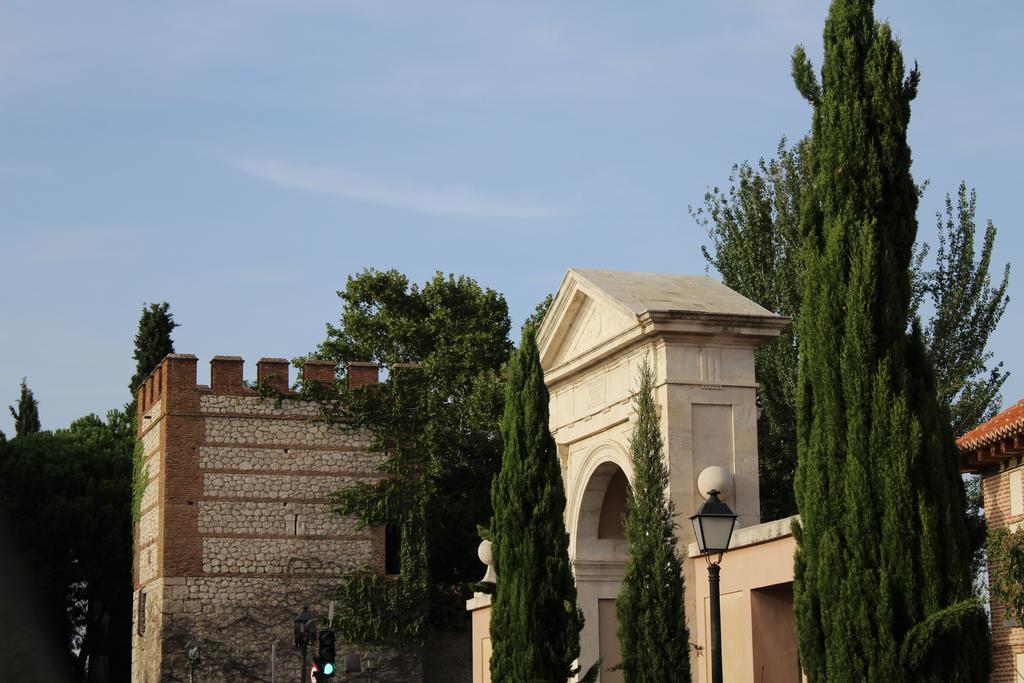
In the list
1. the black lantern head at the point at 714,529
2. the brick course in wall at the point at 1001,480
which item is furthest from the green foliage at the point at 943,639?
the brick course in wall at the point at 1001,480

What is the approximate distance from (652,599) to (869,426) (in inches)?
194

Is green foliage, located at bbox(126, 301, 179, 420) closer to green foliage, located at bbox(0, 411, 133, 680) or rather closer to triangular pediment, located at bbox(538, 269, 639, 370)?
green foliage, located at bbox(0, 411, 133, 680)

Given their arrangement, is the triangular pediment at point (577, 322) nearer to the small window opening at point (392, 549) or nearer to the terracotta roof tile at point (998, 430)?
the terracotta roof tile at point (998, 430)

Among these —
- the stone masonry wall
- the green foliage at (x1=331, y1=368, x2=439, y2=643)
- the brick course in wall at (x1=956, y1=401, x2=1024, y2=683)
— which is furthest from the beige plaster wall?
the green foliage at (x1=331, y1=368, x2=439, y2=643)

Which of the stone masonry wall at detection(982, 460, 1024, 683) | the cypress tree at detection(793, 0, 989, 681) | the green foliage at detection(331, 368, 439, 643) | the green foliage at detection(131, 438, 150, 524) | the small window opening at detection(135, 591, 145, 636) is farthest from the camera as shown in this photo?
the green foliage at detection(131, 438, 150, 524)

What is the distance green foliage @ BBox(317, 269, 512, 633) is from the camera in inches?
1267

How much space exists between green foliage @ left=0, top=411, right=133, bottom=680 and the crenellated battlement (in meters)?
5.74

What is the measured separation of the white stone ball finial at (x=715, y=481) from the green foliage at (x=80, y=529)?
22.6 metres

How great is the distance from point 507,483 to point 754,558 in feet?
11.7

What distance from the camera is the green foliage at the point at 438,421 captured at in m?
32.2

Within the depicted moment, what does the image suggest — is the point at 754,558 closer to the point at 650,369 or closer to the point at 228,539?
the point at 650,369

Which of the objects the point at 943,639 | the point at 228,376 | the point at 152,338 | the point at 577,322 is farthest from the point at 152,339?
the point at 943,639

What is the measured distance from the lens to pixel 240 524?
31141 mm

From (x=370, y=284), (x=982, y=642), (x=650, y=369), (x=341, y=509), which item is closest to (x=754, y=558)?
(x=650, y=369)
